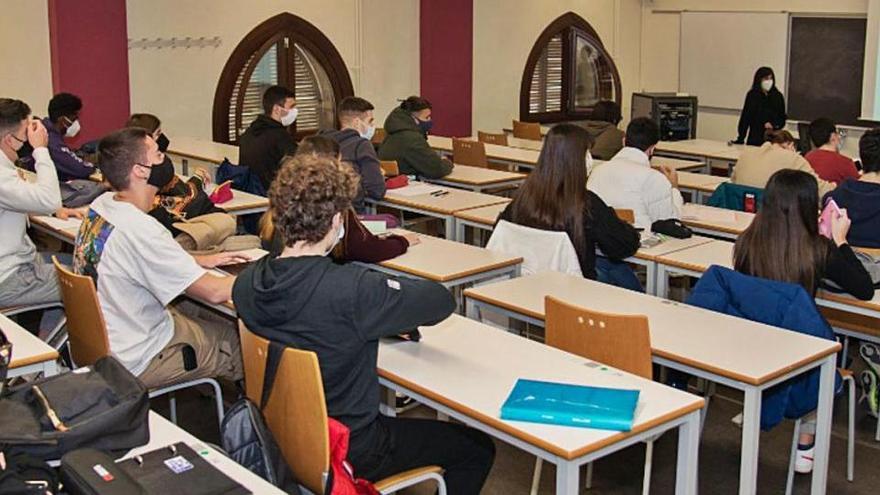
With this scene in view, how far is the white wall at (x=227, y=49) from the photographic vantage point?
8359 mm

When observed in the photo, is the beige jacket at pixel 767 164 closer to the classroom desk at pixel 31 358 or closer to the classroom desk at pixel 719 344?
the classroom desk at pixel 719 344

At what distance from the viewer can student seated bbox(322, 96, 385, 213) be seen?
6129 millimetres

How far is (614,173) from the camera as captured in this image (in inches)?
209

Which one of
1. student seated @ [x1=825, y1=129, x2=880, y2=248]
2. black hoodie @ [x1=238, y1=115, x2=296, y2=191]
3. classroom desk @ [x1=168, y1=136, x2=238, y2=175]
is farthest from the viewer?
classroom desk @ [x1=168, y1=136, x2=238, y2=175]

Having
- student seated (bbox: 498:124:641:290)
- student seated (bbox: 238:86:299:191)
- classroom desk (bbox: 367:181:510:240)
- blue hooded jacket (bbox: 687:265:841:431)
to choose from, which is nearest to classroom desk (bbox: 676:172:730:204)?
classroom desk (bbox: 367:181:510:240)

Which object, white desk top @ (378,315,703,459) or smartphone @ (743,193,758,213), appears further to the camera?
smartphone @ (743,193,758,213)

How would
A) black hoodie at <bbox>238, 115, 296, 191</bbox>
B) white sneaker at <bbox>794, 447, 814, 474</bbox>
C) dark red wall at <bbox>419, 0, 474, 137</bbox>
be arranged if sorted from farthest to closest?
dark red wall at <bbox>419, 0, 474, 137</bbox>, black hoodie at <bbox>238, 115, 296, 191</bbox>, white sneaker at <bbox>794, 447, 814, 474</bbox>

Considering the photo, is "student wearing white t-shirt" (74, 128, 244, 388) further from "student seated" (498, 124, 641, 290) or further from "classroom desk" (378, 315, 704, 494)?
"student seated" (498, 124, 641, 290)

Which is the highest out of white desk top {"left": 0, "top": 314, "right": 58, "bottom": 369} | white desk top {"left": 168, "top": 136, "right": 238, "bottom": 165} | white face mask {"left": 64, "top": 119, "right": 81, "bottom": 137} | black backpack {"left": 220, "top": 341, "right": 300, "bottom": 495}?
white face mask {"left": 64, "top": 119, "right": 81, "bottom": 137}

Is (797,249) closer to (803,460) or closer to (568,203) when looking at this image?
(803,460)

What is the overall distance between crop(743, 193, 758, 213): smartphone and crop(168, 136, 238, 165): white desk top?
3331mm

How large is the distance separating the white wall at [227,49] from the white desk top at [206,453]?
19.7 feet

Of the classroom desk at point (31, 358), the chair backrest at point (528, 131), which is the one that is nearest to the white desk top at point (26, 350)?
the classroom desk at point (31, 358)

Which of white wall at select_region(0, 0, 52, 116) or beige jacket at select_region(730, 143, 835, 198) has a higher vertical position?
white wall at select_region(0, 0, 52, 116)
